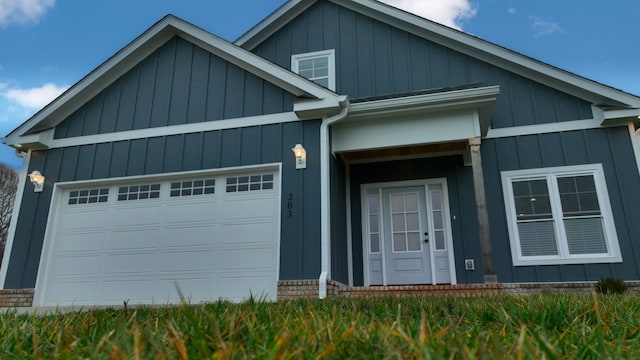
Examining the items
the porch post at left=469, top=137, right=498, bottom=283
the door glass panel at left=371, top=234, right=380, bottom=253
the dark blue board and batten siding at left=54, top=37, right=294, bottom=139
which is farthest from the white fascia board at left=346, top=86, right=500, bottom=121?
the door glass panel at left=371, top=234, right=380, bottom=253

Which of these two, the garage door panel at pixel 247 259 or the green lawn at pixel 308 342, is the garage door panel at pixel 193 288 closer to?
the garage door panel at pixel 247 259

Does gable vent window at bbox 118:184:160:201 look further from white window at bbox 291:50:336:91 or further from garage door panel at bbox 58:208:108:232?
white window at bbox 291:50:336:91

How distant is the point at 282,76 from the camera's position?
724cm

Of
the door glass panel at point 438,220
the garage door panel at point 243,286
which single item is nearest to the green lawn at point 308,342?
the garage door panel at point 243,286

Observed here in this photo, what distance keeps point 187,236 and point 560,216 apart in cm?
632

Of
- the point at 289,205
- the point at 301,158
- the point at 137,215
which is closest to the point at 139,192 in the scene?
the point at 137,215

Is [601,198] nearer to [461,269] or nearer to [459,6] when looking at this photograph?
[461,269]

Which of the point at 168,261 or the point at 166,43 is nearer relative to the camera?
the point at 168,261

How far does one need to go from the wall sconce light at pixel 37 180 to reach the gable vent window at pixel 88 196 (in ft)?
1.79

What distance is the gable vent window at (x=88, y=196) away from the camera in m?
7.87

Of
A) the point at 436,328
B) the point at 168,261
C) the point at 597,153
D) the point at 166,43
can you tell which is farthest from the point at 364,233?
the point at 436,328

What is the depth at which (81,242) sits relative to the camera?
7656 mm

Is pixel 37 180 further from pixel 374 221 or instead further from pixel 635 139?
pixel 635 139

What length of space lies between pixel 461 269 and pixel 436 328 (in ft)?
21.4
